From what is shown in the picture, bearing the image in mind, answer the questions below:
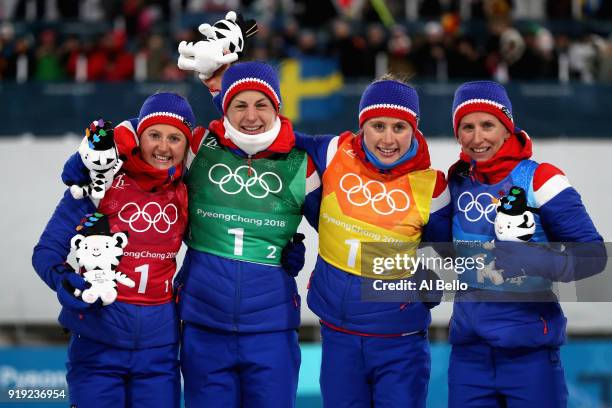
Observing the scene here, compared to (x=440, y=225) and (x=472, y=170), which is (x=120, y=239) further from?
(x=472, y=170)

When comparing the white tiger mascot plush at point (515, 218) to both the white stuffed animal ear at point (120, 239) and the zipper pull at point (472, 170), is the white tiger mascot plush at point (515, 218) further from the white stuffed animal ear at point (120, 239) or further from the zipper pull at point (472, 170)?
the white stuffed animal ear at point (120, 239)

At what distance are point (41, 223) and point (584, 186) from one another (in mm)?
5008

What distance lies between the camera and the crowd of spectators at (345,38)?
10445 mm

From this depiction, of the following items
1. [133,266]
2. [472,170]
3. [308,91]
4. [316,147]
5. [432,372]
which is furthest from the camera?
[308,91]

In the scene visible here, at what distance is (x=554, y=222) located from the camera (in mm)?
4238

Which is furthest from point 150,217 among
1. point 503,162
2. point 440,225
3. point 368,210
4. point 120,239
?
point 503,162

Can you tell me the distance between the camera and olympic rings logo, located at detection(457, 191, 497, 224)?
4312 mm

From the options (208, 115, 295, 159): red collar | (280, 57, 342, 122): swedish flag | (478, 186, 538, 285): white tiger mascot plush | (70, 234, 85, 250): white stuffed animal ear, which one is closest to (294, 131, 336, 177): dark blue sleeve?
(208, 115, 295, 159): red collar

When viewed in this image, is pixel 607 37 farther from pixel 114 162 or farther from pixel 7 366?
pixel 114 162

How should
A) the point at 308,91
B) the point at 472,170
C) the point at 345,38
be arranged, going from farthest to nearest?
the point at 345,38
the point at 308,91
the point at 472,170

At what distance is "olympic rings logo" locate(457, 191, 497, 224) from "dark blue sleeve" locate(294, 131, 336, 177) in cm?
70

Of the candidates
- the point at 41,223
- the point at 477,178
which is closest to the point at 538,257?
the point at 477,178

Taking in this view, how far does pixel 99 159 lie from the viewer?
13.8ft

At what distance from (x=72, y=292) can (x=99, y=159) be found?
60 centimetres
